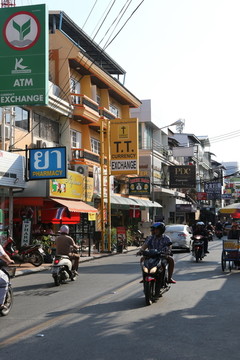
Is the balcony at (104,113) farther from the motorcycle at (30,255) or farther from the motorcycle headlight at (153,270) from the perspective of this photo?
the motorcycle headlight at (153,270)

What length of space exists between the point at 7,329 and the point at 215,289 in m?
5.74

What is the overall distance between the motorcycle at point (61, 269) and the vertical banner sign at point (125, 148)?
619 inches

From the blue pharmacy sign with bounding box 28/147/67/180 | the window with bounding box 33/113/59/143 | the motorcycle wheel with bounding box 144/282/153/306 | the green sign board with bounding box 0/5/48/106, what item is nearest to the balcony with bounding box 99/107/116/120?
the window with bounding box 33/113/59/143

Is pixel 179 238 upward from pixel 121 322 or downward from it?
upward

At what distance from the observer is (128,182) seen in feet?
127

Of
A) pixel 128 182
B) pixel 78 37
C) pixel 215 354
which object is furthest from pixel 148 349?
pixel 128 182

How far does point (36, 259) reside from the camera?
61.2 ft

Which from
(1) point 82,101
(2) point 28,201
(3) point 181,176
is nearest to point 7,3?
(1) point 82,101

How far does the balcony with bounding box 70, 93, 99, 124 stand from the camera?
28500mm

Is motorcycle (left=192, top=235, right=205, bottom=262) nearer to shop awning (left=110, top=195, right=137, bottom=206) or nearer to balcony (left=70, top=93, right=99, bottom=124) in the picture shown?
shop awning (left=110, top=195, right=137, bottom=206)

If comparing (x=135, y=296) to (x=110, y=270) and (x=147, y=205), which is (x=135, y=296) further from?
(x=147, y=205)

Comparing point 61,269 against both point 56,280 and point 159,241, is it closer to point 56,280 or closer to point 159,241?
point 56,280

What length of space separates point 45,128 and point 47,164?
605 cm

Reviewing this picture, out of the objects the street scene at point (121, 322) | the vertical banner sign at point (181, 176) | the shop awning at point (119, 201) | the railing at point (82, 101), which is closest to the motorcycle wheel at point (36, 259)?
the street scene at point (121, 322)
